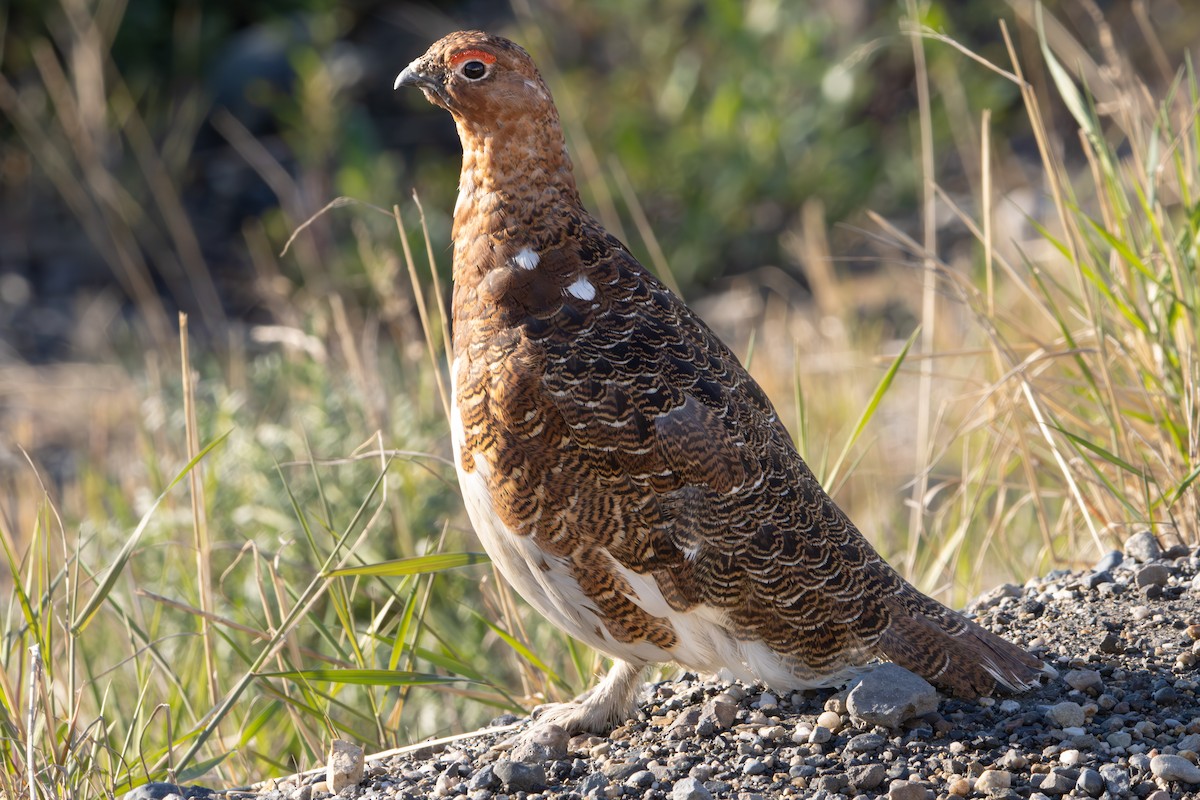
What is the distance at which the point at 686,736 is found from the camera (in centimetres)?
311

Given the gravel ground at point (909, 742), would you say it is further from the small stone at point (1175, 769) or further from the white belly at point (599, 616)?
the white belly at point (599, 616)

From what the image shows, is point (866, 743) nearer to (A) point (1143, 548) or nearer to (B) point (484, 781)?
(B) point (484, 781)

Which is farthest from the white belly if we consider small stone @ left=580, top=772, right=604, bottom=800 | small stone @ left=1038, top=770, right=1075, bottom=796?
small stone @ left=1038, top=770, right=1075, bottom=796

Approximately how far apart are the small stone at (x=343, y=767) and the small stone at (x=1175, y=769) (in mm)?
1748

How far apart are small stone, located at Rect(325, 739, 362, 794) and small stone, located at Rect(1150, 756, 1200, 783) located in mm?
1748

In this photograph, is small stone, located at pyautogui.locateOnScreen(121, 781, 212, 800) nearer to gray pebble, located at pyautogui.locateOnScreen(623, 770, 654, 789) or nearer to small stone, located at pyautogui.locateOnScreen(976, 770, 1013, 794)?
gray pebble, located at pyautogui.locateOnScreen(623, 770, 654, 789)

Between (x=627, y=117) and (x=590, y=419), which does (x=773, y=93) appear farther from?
(x=590, y=419)

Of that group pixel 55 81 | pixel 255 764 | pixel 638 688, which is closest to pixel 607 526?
pixel 638 688

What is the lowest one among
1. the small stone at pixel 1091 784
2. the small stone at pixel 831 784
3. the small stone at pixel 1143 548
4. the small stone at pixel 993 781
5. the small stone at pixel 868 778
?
the small stone at pixel 831 784

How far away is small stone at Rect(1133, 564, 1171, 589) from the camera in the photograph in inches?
136

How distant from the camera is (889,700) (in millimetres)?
2934

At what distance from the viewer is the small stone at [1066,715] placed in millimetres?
2951

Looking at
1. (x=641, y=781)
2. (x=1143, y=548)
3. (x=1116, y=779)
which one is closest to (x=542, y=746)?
(x=641, y=781)

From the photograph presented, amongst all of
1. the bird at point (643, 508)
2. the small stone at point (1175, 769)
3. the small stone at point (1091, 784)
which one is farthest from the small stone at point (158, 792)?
the small stone at point (1175, 769)
